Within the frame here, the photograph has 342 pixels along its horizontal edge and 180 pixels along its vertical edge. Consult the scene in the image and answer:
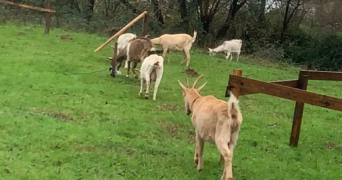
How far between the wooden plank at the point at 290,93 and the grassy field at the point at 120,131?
126cm

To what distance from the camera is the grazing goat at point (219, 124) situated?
6.27 meters

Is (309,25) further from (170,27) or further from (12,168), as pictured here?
(12,168)

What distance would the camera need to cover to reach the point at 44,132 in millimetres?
7957

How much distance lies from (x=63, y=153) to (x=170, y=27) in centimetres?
2156

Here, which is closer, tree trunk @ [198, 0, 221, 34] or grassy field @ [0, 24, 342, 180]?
grassy field @ [0, 24, 342, 180]

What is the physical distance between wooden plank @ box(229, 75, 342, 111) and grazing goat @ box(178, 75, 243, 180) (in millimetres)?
472

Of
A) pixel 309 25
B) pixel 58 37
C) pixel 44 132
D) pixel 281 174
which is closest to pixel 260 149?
pixel 281 174

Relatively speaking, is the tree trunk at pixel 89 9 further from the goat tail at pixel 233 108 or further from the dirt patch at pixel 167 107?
the goat tail at pixel 233 108

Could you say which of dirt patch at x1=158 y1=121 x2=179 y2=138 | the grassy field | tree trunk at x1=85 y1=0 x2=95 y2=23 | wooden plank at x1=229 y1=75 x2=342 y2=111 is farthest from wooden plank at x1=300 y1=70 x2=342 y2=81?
tree trunk at x1=85 y1=0 x2=95 y2=23

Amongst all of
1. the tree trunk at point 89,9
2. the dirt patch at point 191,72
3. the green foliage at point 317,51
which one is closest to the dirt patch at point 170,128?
the dirt patch at point 191,72

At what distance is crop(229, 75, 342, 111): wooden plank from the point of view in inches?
260

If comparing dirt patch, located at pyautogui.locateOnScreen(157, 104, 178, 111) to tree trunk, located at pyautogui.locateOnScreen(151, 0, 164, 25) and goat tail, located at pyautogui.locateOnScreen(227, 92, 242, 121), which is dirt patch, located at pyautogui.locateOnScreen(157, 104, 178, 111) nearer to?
goat tail, located at pyautogui.locateOnScreen(227, 92, 242, 121)

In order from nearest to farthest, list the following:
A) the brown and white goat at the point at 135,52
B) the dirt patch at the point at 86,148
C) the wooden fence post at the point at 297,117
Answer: the dirt patch at the point at 86,148 < the wooden fence post at the point at 297,117 < the brown and white goat at the point at 135,52

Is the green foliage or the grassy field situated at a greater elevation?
the green foliage
